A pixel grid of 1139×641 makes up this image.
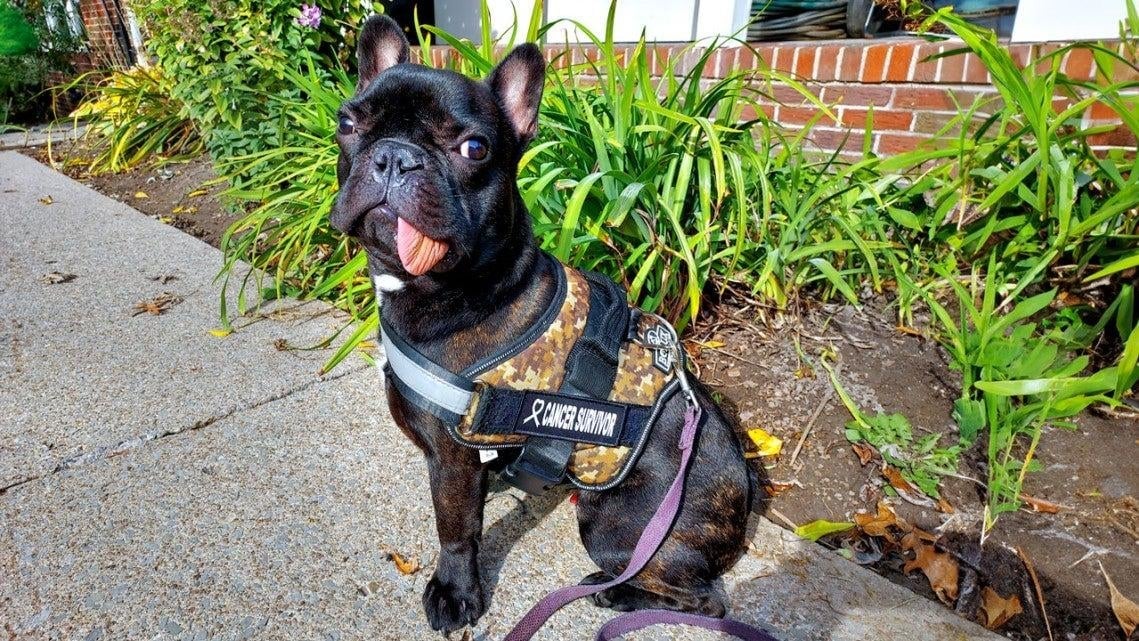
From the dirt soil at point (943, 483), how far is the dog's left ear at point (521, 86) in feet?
4.55

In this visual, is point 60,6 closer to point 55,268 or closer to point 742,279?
point 55,268

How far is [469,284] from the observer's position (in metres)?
1.48

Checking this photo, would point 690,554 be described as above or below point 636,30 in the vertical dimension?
below

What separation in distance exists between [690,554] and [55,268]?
4073mm

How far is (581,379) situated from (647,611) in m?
0.59

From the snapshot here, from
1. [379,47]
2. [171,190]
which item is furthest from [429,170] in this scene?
[171,190]

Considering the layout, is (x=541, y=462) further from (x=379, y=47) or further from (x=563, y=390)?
(x=379, y=47)

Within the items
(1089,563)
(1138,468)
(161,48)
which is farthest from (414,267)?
(161,48)

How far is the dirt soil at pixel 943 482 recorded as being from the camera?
1.71 meters

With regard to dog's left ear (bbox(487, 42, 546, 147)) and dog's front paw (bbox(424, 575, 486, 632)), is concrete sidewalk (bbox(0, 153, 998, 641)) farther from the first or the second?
dog's left ear (bbox(487, 42, 546, 147))

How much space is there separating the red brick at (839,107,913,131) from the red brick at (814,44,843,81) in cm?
21

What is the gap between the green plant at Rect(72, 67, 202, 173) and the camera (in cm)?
602

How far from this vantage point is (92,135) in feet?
22.5

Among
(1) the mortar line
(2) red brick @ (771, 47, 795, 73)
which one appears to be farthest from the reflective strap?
(2) red brick @ (771, 47, 795, 73)
